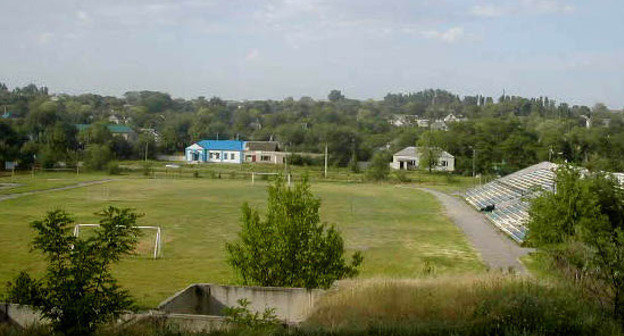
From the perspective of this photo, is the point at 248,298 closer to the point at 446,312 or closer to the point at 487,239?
the point at 446,312

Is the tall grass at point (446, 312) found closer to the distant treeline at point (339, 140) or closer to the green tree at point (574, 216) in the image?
the green tree at point (574, 216)

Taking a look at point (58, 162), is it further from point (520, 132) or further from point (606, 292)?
point (606, 292)

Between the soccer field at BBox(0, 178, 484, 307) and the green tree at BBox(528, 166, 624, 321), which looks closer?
the green tree at BBox(528, 166, 624, 321)

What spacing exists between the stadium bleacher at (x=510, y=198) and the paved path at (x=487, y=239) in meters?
0.58

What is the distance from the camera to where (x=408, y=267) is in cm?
2483

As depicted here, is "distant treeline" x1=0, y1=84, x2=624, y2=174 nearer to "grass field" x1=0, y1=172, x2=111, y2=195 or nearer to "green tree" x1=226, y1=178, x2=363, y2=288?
"grass field" x1=0, y1=172, x2=111, y2=195

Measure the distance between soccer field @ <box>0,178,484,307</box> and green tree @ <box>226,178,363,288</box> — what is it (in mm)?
1043

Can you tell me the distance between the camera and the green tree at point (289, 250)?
14.7m

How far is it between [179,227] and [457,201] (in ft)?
85.4

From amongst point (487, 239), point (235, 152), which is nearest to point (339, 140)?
point (235, 152)

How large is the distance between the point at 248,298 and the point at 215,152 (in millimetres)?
93828

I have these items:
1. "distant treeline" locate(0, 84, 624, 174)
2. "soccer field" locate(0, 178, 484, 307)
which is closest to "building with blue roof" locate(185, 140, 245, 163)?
"distant treeline" locate(0, 84, 624, 174)

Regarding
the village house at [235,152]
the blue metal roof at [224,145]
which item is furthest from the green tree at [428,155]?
the blue metal roof at [224,145]

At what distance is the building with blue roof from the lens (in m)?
105
